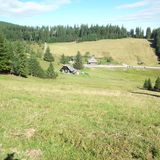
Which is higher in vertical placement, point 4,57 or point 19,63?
point 4,57

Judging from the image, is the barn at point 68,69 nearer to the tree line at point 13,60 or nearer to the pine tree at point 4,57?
the tree line at point 13,60

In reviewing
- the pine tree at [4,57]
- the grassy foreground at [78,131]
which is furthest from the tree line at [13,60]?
the grassy foreground at [78,131]

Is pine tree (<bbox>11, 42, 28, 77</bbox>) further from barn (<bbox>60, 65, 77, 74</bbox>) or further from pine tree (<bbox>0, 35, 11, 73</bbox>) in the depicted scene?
barn (<bbox>60, 65, 77, 74</bbox>)

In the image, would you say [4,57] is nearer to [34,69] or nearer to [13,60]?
[13,60]

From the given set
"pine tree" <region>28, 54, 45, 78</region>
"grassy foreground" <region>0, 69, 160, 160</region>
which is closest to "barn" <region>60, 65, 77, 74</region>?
"pine tree" <region>28, 54, 45, 78</region>

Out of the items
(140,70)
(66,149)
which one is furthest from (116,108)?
(140,70)

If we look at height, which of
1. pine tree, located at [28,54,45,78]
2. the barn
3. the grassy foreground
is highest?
the grassy foreground

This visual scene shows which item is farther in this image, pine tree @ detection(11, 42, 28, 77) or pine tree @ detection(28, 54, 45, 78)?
pine tree @ detection(28, 54, 45, 78)

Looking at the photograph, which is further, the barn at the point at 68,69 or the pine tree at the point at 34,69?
the barn at the point at 68,69

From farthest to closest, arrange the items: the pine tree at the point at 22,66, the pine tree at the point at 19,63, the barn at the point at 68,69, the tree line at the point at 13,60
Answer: the barn at the point at 68,69, the pine tree at the point at 22,66, the pine tree at the point at 19,63, the tree line at the point at 13,60

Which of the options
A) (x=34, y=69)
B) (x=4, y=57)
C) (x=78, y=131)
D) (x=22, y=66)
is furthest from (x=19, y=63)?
(x=78, y=131)

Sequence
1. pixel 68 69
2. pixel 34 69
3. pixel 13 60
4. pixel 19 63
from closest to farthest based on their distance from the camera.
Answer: pixel 19 63
pixel 13 60
pixel 34 69
pixel 68 69

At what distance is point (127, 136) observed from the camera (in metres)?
18.1

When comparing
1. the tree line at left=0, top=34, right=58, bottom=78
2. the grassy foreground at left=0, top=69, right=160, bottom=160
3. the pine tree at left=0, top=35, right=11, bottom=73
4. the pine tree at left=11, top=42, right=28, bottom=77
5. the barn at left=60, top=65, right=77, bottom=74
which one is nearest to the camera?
the grassy foreground at left=0, top=69, right=160, bottom=160
